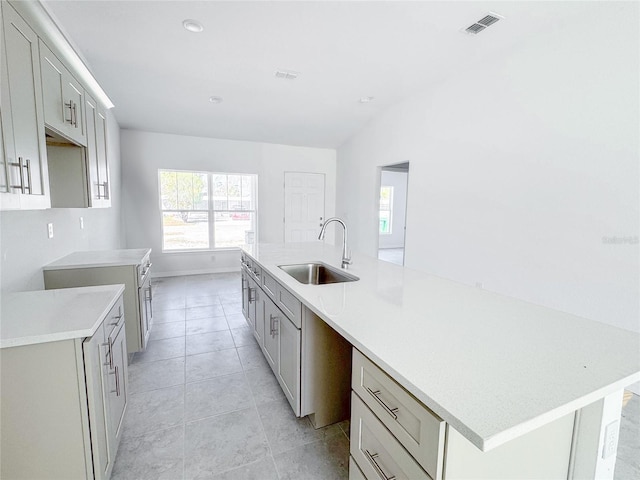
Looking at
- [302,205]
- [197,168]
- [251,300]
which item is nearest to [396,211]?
[302,205]

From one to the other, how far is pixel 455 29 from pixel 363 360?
3160 millimetres

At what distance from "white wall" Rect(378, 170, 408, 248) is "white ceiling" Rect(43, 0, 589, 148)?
15.1 feet

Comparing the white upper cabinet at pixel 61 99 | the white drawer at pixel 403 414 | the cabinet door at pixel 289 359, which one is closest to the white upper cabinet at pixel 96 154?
the white upper cabinet at pixel 61 99

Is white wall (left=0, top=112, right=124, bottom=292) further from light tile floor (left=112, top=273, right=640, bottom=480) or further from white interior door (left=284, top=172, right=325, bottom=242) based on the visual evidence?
white interior door (left=284, top=172, right=325, bottom=242)

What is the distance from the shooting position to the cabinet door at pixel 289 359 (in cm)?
177

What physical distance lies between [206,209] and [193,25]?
3.60m

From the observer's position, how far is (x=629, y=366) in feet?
3.02

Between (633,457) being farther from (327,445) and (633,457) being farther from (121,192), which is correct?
(121,192)

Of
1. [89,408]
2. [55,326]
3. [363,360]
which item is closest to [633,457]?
[363,360]

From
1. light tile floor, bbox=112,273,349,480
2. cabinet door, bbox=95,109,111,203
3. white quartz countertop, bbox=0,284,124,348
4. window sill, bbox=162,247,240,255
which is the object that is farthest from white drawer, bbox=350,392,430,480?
window sill, bbox=162,247,240,255

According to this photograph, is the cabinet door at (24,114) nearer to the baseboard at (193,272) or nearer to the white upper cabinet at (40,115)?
the white upper cabinet at (40,115)

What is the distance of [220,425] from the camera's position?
1897 mm

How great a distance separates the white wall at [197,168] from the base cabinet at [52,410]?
183 inches

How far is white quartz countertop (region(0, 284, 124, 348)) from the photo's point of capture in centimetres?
119
